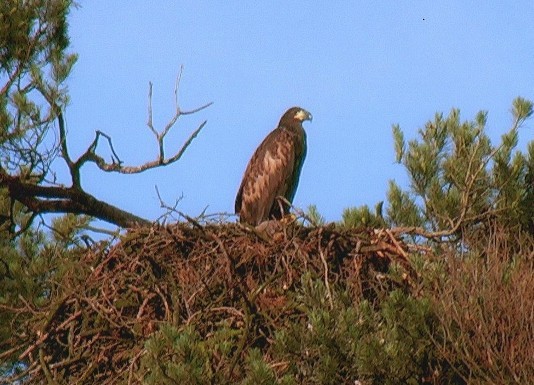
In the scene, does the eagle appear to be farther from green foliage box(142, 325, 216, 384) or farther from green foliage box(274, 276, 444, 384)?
green foliage box(142, 325, 216, 384)

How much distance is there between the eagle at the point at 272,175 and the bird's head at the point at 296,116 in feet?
0.23

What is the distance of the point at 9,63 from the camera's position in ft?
39.5

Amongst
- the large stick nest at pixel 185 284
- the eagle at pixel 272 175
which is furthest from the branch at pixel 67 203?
the large stick nest at pixel 185 284

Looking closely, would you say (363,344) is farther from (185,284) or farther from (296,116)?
(296,116)

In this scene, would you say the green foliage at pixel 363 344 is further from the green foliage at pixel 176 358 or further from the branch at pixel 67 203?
the branch at pixel 67 203

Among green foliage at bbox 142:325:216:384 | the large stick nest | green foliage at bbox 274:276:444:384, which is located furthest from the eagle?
green foliage at bbox 142:325:216:384

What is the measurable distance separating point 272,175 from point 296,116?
0.81 meters

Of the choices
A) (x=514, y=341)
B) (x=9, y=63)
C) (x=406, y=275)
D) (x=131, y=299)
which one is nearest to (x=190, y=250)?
(x=131, y=299)

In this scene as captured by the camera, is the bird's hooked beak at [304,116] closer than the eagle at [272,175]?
No

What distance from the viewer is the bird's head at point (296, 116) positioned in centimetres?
1409

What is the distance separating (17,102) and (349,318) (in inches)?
157

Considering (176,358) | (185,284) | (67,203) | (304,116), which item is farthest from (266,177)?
(176,358)

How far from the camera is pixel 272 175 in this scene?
1353cm

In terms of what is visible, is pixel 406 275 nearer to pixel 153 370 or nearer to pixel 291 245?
pixel 291 245
